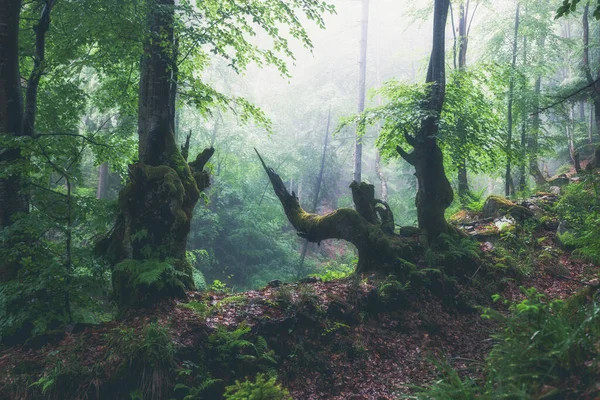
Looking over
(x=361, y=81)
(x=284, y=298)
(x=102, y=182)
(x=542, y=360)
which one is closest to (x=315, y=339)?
(x=284, y=298)

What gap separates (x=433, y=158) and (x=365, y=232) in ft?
7.86

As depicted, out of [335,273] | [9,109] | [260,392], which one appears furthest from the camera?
[335,273]

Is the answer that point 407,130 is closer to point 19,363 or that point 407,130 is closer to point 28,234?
point 28,234

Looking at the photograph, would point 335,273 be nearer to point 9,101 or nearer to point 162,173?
point 162,173

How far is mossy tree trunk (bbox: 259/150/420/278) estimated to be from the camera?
7430 millimetres

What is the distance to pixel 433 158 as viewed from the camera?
324 inches

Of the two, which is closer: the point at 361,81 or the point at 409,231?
the point at 409,231

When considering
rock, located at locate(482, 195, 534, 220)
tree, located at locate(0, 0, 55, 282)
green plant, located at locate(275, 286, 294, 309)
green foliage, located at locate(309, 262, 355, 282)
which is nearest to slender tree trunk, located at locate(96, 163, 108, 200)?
green foliage, located at locate(309, 262, 355, 282)

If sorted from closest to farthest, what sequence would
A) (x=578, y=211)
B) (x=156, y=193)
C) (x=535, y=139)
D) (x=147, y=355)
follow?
(x=147, y=355), (x=156, y=193), (x=578, y=211), (x=535, y=139)

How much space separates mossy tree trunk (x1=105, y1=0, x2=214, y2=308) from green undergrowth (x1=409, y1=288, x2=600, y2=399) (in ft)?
13.6

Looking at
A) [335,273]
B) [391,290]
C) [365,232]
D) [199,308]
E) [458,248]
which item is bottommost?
[199,308]

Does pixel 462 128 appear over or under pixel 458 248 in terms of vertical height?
over

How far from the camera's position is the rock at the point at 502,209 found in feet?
32.3

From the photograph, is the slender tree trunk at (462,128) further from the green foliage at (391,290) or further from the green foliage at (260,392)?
the green foliage at (260,392)
